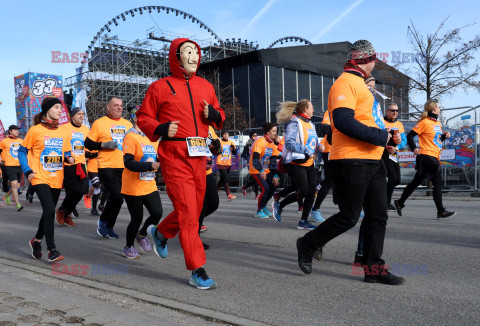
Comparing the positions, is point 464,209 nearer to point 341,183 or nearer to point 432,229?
point 432,229

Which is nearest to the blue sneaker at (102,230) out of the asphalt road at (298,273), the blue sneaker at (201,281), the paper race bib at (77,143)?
the asphalt road at (298,273)

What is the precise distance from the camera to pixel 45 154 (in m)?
5.86

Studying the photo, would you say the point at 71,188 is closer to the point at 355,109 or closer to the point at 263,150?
the point at 263,150

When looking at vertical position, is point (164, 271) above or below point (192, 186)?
below

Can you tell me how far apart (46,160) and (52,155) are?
99 mm

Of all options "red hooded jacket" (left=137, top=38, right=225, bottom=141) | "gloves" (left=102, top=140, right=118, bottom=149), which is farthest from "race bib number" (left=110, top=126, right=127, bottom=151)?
"red hooded jacket" (left=137, top=38, right=225, bottom=141)

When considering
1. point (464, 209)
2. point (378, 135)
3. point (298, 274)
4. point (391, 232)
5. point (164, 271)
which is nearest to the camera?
point (378, 135)

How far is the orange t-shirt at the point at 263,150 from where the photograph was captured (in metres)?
9.80

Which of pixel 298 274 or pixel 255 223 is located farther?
pixel 255 223

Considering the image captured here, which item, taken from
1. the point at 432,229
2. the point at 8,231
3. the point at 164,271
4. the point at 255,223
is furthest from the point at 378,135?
the point at 8,231

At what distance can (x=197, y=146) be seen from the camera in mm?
4266

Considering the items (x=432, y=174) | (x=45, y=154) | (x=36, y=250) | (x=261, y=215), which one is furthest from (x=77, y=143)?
(x=432, y=174)

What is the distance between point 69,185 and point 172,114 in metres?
5.23

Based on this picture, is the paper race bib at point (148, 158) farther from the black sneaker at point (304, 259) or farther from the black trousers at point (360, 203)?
the black trousers at point (360, 203)
